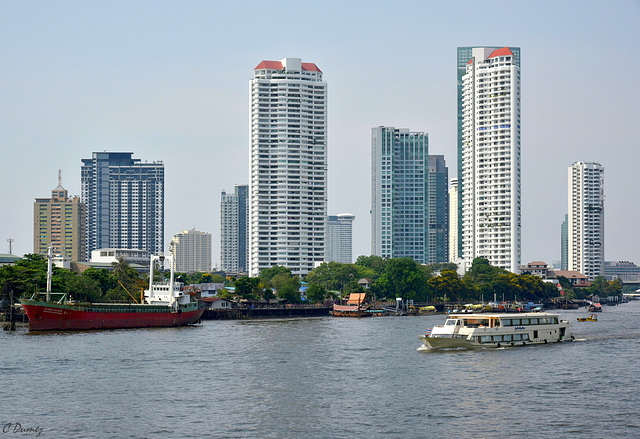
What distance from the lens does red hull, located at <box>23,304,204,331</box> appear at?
11631cm

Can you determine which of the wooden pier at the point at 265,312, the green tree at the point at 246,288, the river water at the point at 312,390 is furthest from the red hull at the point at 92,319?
the green tree at the point at 246,288

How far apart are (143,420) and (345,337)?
215 ft

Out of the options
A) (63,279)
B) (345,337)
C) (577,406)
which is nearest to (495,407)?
(577,406)

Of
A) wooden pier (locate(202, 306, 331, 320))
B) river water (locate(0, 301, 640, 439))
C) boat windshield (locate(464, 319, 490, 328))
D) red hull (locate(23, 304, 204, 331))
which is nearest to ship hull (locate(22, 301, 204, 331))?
→ red hull (locate(23, 304, 204, 331))

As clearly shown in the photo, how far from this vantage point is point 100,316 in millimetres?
125500

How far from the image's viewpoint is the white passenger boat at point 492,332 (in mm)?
90562

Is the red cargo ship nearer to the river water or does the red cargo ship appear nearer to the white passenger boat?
the river water

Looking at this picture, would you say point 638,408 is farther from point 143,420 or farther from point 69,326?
point 69,326

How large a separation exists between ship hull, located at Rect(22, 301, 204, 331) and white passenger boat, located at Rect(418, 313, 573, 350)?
187 feet

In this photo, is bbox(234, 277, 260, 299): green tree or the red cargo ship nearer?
the red cargo ship

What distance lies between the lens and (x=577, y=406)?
5697cm

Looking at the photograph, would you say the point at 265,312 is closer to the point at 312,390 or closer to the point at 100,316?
the point at 100,316

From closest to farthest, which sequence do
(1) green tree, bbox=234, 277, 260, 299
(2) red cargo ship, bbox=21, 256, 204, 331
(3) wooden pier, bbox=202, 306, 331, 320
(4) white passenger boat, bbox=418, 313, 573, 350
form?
(4) white passenger boat, bbox=418, 313, 573, 350 → (2) red cargo ship, bbox=21, 256, 204, 331 → (3) wooden pier, bbox=202, 306, 331, 320 → (1) green tree, bbox=234, 277, 260, 299

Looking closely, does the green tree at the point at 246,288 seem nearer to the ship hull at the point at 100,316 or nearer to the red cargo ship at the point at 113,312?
the red cargo ship at the point at 113,312
